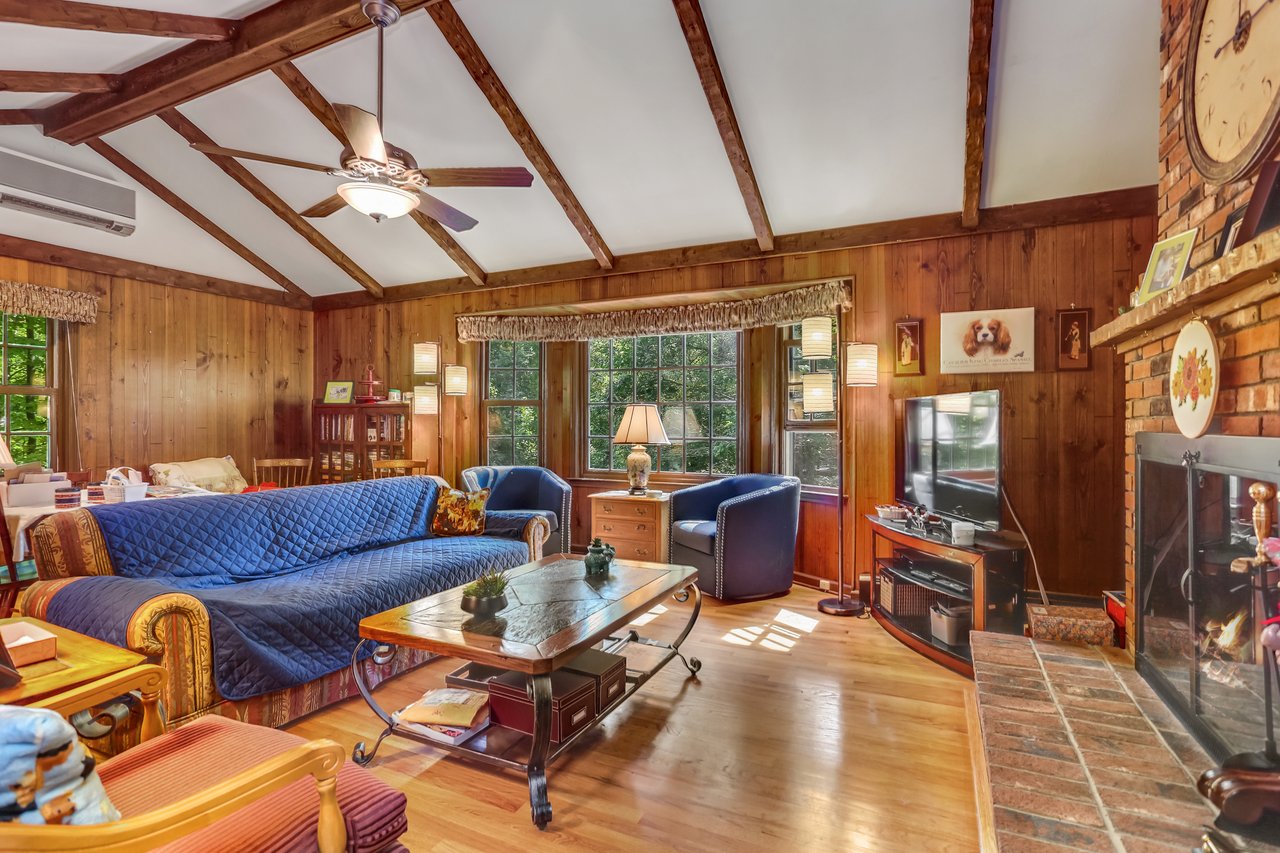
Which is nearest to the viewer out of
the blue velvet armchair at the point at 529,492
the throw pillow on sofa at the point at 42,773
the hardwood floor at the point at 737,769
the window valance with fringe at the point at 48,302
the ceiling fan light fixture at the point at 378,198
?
the throw pillow on sofa at the point at 42,773

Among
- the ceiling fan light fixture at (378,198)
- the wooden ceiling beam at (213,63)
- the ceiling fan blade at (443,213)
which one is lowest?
the ceiling fan light fixture at (378,198)

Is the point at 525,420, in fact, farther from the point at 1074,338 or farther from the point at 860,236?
the point at 1074,338

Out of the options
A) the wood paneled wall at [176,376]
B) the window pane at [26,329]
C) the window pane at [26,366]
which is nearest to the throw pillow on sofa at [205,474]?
the wood paneled wall at [176,376]

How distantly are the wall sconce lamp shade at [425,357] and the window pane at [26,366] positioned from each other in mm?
2653

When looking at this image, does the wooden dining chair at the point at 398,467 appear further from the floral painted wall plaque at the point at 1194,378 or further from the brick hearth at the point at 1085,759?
the floral painted wall plaque at the point at 1194,378

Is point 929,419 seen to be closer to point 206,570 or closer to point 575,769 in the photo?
point 575,769

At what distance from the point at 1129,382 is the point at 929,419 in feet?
3.93

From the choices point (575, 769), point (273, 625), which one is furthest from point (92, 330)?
point (575, 769)

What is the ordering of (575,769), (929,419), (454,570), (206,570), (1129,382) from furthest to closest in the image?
(929,419) → (454,570) → (206,570) → (1129,382) → (575,769)

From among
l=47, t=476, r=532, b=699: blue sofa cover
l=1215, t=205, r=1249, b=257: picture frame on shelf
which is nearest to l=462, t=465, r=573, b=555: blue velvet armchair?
l=47, t=476, r=532, b=699: blue sofa cover

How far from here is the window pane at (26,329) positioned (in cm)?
450

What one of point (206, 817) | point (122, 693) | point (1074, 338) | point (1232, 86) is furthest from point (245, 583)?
point (1074, 338)

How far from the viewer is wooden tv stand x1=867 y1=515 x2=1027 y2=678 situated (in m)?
2.76

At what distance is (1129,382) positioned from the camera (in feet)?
7.30
